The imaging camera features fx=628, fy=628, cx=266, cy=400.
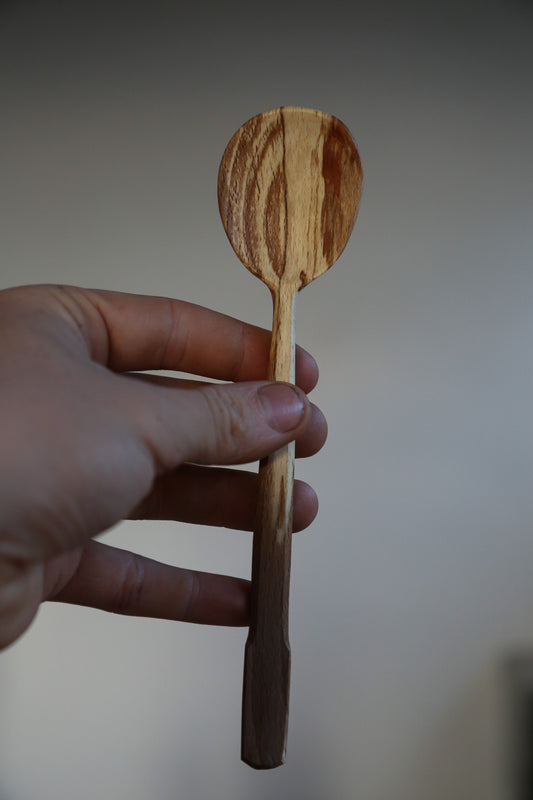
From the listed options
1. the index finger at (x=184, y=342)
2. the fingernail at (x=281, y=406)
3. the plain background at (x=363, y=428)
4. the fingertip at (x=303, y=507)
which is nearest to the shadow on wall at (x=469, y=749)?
the plain background at (x=363, y=428)

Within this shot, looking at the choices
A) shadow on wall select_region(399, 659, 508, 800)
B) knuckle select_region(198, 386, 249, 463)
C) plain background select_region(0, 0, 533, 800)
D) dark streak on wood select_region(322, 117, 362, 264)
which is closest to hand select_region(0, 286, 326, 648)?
knuckle select_region(198, 386, 249, 463)

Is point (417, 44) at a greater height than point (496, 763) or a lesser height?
greater

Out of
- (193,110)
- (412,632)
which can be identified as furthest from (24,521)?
(193,110)

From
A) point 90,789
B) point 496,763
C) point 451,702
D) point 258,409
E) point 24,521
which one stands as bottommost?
point 90,789

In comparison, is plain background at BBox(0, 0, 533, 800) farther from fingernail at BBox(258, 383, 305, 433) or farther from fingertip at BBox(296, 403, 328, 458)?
fingernail at BBox(258, 383, 305, 433)

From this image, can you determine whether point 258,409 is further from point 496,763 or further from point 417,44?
point 417,44

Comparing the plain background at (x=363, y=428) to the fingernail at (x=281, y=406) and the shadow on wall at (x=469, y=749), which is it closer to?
the shadow on wall at (x=469, y=749)
